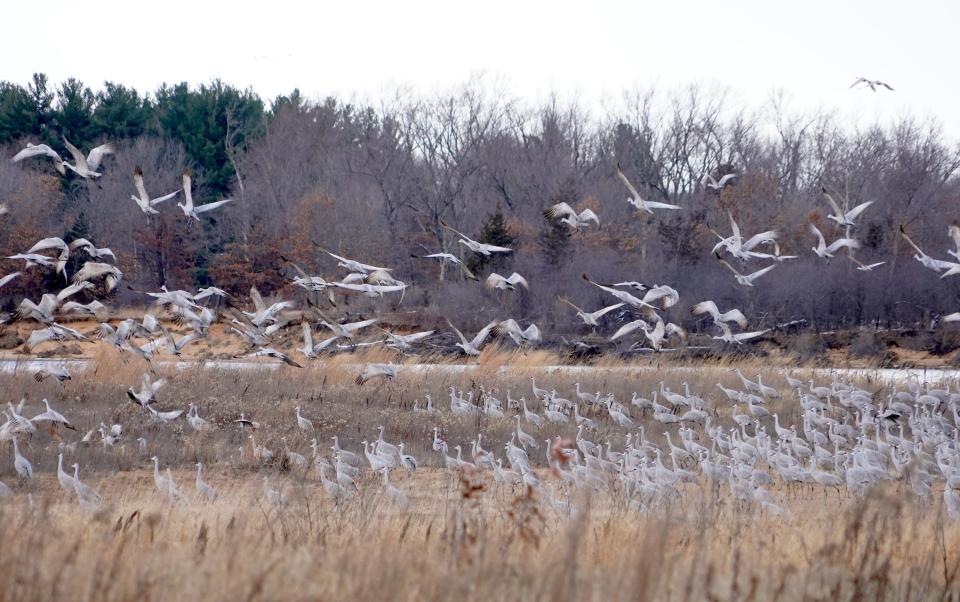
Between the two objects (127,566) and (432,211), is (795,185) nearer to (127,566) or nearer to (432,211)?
(432,211)

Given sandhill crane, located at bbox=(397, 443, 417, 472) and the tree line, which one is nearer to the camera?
sandhill crane, located at bbox=(397, 443, 417, 472)

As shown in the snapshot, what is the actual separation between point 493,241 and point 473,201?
11755 millimetres

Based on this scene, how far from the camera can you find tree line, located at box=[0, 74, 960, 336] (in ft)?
143

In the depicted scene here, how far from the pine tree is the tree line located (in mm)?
115

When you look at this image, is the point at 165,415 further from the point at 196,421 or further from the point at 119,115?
the point at 119,115

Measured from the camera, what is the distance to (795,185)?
59438mm

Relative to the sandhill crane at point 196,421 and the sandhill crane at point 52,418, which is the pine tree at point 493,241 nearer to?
the sandhill crane at point 196,421

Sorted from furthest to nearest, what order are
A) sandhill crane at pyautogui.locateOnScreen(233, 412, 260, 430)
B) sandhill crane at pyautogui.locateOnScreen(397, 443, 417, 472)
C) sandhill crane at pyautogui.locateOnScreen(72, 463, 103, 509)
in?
sandhill crane at pyautogui.locateOnScreen(233, 412, 260, 430)
sandhill crane at pyautogui.locateOnScreen(397, 443, 417, 472)
sandhill crane at pyautogui.locateOnScreen(72, 463, 103, 509)

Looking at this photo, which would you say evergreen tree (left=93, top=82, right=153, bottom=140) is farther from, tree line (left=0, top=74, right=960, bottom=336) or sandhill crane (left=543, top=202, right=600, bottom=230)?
sandhill crane (left=543, top=202, right=600, bottom=230)

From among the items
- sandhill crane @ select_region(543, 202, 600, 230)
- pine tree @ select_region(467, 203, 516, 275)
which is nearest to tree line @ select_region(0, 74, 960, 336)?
pine tree @ select_region(467, 203, 516, 275)

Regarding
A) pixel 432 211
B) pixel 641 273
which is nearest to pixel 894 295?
pixel 641 273

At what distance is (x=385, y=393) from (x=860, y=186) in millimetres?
38849

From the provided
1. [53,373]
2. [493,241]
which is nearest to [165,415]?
[53,373]

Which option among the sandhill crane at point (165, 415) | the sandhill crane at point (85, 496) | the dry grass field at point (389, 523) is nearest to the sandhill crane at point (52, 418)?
the dry grass field at point (389, 523)
